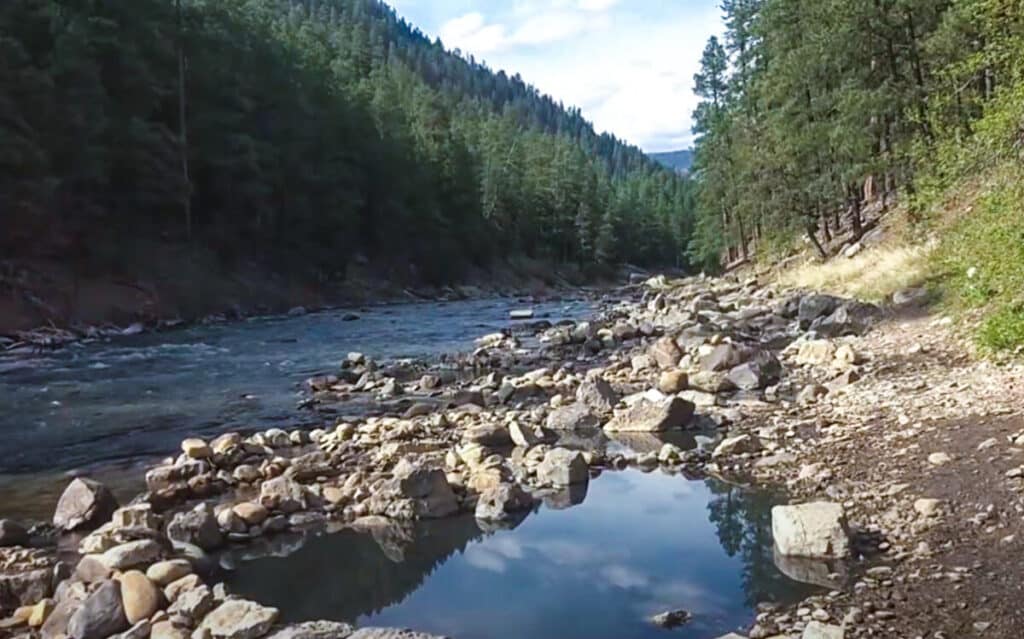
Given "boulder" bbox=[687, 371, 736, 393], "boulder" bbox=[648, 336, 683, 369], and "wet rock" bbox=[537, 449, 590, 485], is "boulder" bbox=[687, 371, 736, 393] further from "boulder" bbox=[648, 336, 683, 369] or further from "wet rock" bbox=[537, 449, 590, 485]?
"wet rock" bbox=[537, 449, 590, 485]

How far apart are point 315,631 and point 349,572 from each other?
1812 millimetres

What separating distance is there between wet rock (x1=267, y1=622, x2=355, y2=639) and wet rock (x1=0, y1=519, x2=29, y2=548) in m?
3.98

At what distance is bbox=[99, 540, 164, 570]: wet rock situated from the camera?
7.42 metres

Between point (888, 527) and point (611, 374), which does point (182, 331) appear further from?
point (888, 527)

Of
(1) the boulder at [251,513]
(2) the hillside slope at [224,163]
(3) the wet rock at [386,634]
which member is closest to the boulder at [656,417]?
(1) the boulder at [251,513]

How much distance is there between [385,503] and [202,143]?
40.6m

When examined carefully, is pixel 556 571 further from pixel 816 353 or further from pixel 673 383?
pixel 816 353

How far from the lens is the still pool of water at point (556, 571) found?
6430 millimetres

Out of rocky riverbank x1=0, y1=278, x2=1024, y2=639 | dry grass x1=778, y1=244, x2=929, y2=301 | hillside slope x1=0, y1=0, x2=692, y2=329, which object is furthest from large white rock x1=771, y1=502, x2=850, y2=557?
hillside slope x1=0, y1=0, x2=692, y2=329

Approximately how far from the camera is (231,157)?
45.2m

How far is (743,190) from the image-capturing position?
39.7 metres

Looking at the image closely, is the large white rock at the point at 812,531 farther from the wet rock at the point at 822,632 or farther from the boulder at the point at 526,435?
the boulder at the point at 526,435

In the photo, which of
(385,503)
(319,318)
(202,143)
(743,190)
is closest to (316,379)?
(385,503)

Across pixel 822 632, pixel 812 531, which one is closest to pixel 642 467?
pixel 812 531
